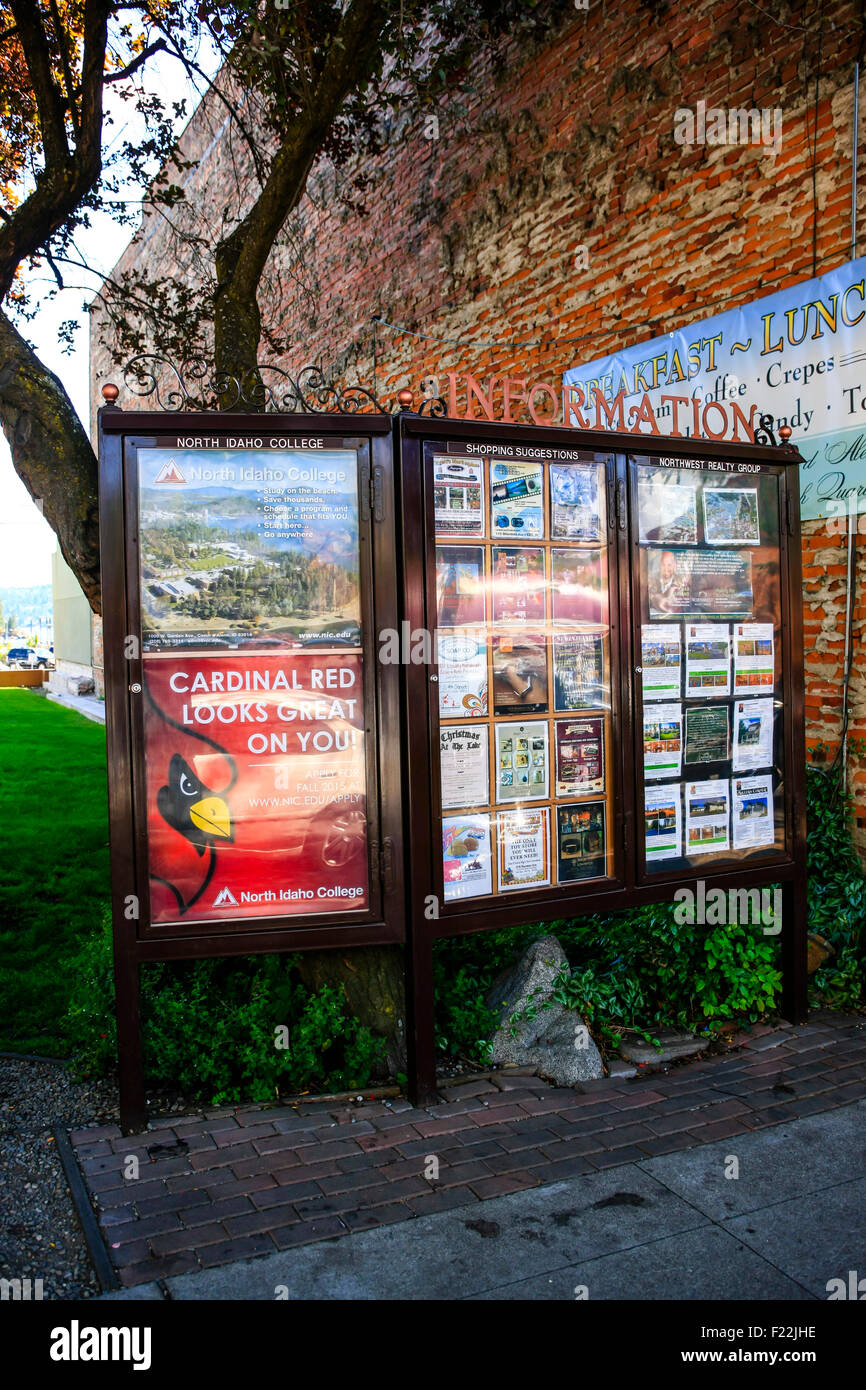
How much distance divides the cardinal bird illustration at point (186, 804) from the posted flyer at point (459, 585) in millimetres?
1146

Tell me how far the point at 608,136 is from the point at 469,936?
20.6 feet

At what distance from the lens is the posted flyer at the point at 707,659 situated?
16.0 ft

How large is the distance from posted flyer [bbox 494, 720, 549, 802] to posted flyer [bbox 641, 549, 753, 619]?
877mm

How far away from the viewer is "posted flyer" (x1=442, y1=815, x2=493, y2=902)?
4320mm

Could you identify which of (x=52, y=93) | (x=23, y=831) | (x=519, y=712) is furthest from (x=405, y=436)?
(x=23, y=831)

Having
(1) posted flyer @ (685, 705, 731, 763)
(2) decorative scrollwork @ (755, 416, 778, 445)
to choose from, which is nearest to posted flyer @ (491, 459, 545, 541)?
(1) posted flyer @ (685, 705, 731, 763)

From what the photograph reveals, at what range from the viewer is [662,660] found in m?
4.80

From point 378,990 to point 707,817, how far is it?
1874 mm

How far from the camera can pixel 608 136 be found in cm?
759

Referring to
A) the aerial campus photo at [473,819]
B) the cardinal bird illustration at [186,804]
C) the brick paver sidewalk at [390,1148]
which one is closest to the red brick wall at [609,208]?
the aerial campus photo at [473,819]

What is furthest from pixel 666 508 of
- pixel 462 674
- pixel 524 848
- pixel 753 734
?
pixel 524 848

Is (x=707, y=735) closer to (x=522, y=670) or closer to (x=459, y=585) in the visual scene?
(x=522, y=670)

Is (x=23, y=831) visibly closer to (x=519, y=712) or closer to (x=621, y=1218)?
(x=519, y=712)

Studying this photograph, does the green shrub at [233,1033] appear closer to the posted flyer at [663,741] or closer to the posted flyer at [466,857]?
the posted flyer at [466,857]
